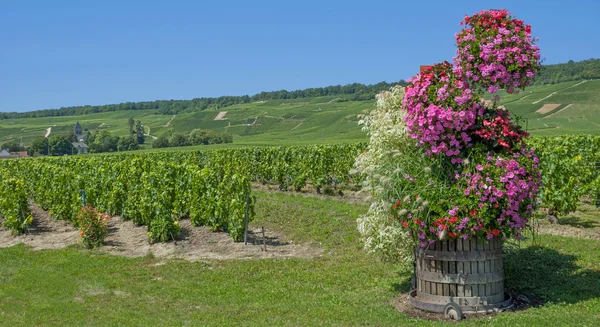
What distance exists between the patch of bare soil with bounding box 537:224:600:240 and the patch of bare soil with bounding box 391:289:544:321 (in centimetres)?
517

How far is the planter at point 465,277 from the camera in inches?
351

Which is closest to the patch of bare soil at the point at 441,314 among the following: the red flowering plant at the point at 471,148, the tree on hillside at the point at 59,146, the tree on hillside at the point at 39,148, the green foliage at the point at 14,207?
the red flowering plant at the point at 471,148

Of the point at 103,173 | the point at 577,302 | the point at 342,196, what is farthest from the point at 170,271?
the point at 342,196

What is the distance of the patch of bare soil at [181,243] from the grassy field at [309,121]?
62510 millimetres

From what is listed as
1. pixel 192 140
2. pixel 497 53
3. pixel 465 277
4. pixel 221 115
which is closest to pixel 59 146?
pixel 192 140

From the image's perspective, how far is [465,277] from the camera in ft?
29.2

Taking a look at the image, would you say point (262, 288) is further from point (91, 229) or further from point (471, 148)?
point (91, 229)

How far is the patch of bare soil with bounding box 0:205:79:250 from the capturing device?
1771 cm

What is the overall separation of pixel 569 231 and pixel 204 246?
8.83 metres

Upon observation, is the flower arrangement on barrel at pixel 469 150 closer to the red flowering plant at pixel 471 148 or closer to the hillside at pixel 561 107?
the red flowering plant at pixel 471 148

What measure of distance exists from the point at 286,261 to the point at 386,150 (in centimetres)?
483

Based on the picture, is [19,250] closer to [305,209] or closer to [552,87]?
[305,209]

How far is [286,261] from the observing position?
44.1 feet

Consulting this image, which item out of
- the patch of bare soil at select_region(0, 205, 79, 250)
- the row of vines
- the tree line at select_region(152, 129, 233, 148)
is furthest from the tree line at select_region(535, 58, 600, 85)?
the patch of bare soil at select_region(0, 205, 79, 250)
